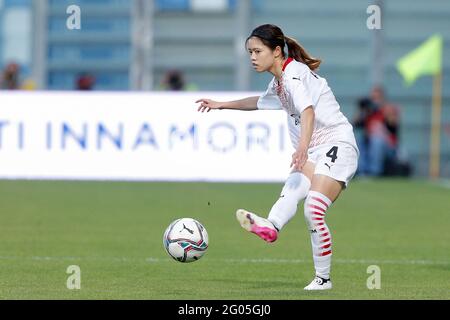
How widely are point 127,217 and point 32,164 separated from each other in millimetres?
6967

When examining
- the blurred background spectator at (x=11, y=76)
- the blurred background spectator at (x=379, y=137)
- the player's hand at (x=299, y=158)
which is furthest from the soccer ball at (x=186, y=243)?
the blurred background spectator at (x=379, y=137)

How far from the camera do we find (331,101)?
1076cm

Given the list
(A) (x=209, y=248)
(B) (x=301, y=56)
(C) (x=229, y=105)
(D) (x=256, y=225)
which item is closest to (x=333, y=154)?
(B) (x=301, y=56)

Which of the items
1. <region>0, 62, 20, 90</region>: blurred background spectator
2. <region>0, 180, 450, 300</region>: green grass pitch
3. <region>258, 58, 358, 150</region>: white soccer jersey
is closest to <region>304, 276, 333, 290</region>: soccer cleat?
<region>0, 180, 450, 300</region>: green grass pitch

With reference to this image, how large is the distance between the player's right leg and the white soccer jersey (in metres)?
0.26

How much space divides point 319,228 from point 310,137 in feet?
2.37

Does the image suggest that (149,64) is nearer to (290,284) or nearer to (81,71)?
(81,71)

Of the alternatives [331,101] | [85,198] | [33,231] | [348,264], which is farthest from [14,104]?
[331,101]

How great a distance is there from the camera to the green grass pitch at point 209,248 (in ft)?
34.8

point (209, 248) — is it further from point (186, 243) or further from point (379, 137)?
point (379, 137)

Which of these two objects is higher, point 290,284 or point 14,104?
point 14,104

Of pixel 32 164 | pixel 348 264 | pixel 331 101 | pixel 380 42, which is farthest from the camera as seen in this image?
pixel 380 42

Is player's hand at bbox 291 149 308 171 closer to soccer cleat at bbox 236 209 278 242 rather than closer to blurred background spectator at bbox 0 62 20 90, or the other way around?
soccer cleat at bbox 236 209 278 242
